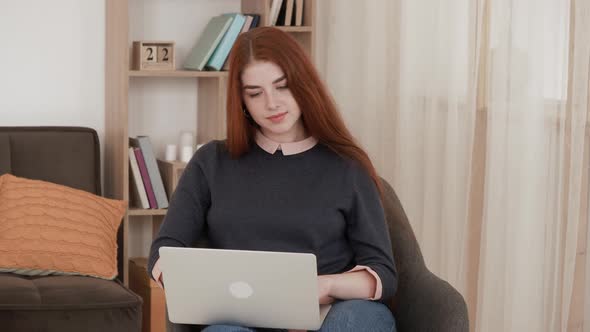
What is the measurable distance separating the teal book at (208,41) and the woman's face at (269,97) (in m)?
1.34

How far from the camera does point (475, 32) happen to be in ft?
8.67

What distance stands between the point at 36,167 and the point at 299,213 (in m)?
1.47

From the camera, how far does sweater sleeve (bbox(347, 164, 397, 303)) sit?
204cm

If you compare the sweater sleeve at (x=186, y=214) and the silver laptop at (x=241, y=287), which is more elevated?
the sweater sleeve at (x=186, y=214)

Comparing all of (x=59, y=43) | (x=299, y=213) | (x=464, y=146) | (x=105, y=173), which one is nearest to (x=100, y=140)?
(x=105, y=173)

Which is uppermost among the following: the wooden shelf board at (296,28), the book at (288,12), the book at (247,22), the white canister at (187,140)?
the book at (288,12)

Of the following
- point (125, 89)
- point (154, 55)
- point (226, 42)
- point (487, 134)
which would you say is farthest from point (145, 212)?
point (487, 134)

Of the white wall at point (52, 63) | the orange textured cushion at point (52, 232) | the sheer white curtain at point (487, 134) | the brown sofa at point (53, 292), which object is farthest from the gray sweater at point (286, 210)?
the white wall at point (52, 63)

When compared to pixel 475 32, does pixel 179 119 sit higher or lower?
lower

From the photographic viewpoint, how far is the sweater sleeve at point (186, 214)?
2064 millimetres

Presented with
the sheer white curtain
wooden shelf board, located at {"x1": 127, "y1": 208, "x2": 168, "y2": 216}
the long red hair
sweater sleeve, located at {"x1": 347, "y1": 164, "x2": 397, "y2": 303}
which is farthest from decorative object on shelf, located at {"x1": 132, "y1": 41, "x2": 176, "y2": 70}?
sweater sleeve, located at {"x1": 347, "y1": 164, "x2": 397, "y2": 303}

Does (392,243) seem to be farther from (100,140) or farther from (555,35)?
(100,140)

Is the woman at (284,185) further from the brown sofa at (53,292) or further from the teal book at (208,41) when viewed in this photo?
the teal book at (208,41)

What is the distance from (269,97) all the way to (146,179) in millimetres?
1461
